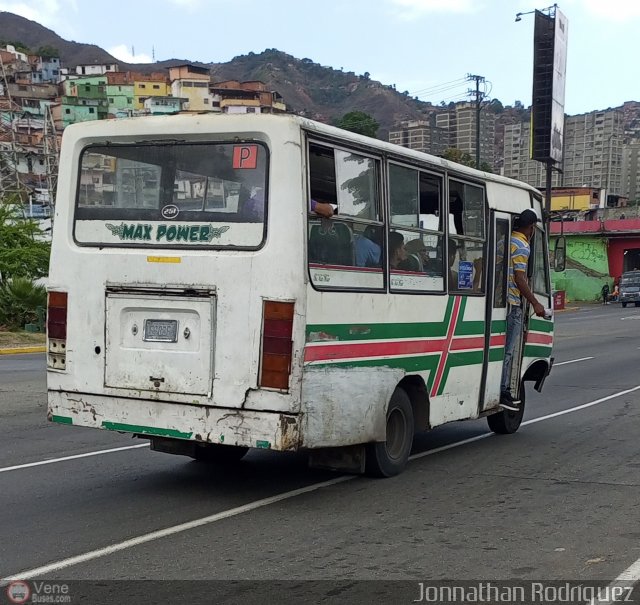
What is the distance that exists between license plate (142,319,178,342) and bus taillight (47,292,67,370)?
0.75m

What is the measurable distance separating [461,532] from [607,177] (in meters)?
170

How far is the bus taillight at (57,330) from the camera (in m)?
7.18

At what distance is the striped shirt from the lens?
9.49m

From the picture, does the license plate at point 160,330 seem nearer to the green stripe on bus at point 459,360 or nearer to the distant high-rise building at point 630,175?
the green stripe on bus at point 459,360

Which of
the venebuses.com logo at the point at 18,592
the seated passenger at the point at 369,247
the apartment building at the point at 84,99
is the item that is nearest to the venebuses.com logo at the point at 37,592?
the venebuses.com logo at the point at 18,592

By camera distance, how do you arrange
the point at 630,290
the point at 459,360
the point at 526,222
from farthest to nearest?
the point at 630,290, the point at 526,222, the point at 459,360

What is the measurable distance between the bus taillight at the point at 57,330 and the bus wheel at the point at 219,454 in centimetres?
164

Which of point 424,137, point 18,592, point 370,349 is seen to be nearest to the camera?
point 18,592

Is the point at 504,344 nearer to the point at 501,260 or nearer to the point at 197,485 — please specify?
the point at 501,260

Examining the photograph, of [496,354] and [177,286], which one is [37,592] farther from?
[496,354]

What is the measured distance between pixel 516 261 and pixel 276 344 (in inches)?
155

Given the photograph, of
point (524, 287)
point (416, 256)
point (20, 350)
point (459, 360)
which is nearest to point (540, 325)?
point (524, 287)

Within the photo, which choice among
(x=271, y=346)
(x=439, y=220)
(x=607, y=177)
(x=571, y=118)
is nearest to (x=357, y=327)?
(x=271, y=346)

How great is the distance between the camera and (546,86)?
53.7m
